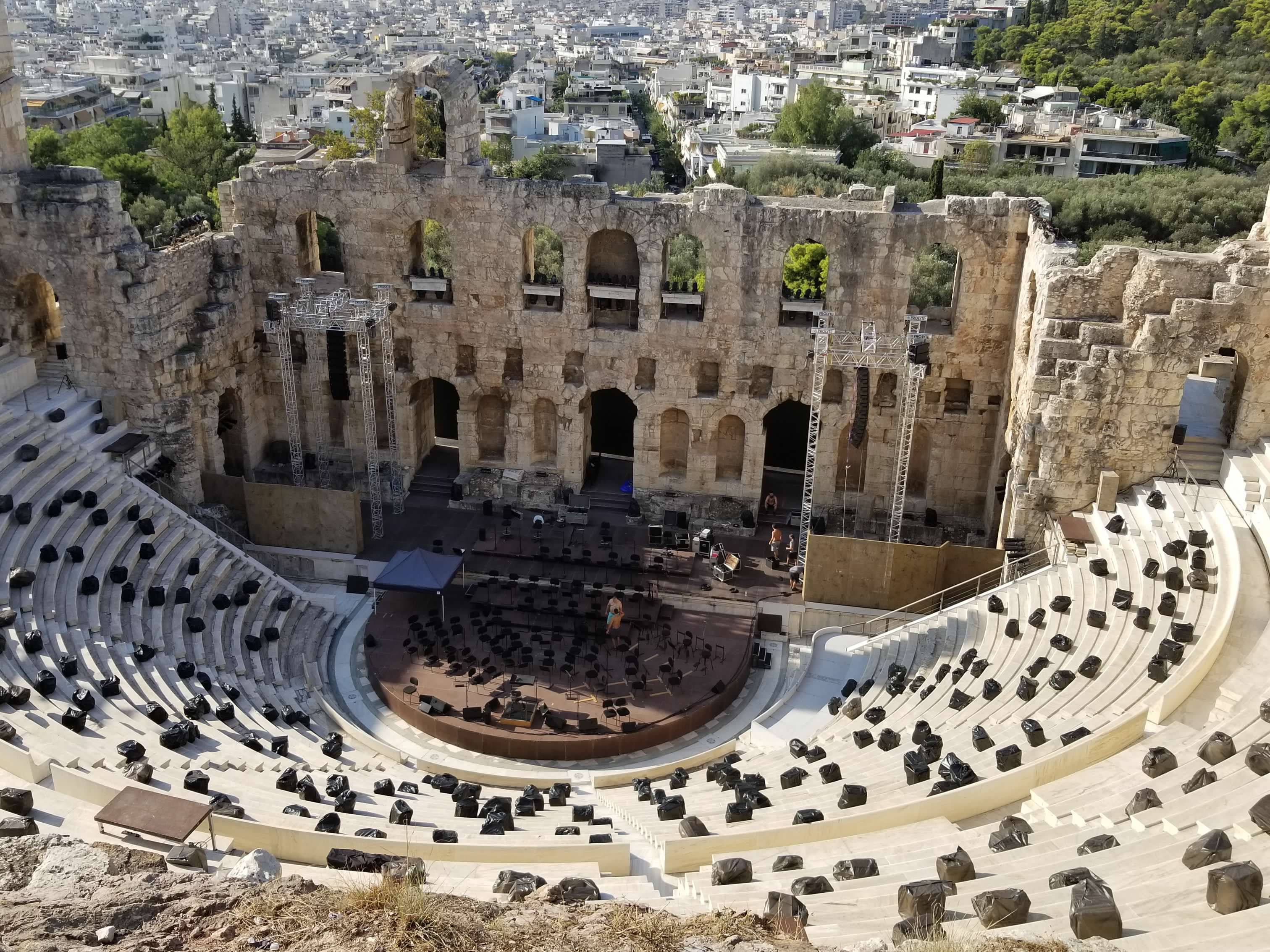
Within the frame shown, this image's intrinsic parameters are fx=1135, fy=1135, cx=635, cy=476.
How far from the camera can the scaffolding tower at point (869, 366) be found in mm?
28703

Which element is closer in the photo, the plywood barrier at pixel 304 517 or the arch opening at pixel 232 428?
the plywood barrier at pixel 304 517

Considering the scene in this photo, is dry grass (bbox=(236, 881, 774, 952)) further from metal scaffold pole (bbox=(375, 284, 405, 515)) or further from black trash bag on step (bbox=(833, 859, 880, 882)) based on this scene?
metal scaffold pole (bbox=(375, 284, 405, 515))

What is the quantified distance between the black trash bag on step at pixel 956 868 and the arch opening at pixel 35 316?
2529 centimetres

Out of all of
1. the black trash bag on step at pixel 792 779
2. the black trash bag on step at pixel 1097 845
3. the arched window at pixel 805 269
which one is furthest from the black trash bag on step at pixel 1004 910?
the arched window at pixel 805 269

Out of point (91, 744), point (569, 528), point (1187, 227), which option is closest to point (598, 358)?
point (569, 528)

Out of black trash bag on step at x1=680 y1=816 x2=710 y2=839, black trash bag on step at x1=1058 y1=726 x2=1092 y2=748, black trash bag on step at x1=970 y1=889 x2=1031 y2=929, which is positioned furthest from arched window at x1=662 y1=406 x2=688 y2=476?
black trash bag on step at x1=970 y1=889 x2=1031 y2=929

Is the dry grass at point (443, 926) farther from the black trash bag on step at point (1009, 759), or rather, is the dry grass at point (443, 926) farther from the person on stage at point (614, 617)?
the person on stage at point (614, 617)

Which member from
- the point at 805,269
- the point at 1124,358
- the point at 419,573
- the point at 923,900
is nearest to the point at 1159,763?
the point at 923,900

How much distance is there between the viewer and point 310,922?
11766mm

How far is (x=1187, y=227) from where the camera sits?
5547 cm

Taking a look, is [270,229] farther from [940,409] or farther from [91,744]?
[940,409]

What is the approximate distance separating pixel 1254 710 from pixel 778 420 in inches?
783

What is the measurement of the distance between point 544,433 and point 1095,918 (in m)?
24.0

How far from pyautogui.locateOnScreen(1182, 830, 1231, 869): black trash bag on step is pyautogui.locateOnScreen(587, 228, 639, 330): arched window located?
21.1m
